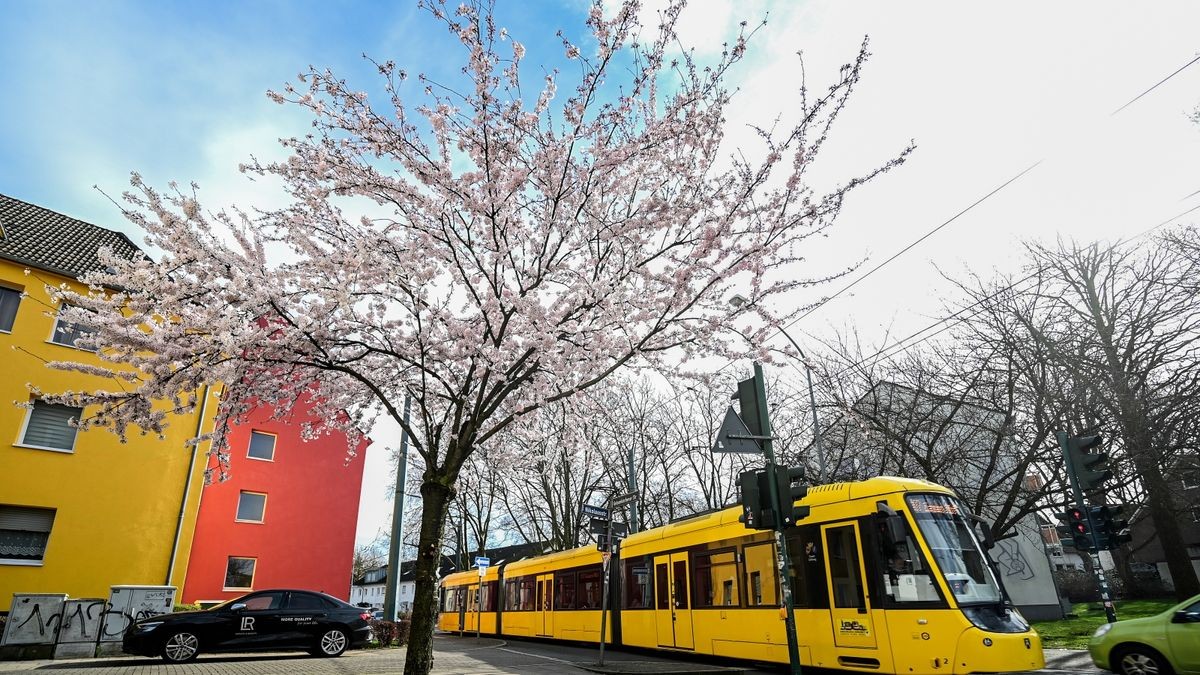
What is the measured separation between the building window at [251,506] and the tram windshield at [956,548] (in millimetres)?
22339

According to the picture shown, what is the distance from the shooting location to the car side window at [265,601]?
44.8 feet

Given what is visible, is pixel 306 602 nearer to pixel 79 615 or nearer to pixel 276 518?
pixel 79 615

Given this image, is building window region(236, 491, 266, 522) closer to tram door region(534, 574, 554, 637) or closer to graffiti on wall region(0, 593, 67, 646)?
graffiti on wall region(0, 593, 67, 646)

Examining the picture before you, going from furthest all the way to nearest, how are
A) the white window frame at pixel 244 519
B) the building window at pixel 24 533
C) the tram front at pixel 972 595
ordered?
1. the white window frame at pixel 244 519
2. the building window at pixel 24 533
3. the tram front at pixel 972 595

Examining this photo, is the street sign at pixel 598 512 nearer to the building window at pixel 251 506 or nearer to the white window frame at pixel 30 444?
the white window frame at pixel 30 444

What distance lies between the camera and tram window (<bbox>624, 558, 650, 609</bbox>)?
14.2m

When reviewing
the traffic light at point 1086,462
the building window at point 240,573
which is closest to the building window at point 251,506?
the building window at point 240,573

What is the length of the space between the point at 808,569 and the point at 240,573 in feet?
67.6

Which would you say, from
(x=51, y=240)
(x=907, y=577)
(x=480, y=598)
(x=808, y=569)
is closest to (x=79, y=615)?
(x=480, y=598)

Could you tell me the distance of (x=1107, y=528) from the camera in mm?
10641

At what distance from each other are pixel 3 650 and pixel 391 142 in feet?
44.3

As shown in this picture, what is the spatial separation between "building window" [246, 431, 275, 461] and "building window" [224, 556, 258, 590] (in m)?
3.60

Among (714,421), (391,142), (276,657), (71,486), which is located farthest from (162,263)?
(714,421)

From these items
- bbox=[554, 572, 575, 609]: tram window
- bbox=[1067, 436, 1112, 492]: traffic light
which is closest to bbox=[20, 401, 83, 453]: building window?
bbox=[554, 572, 575, 609]: tram window
